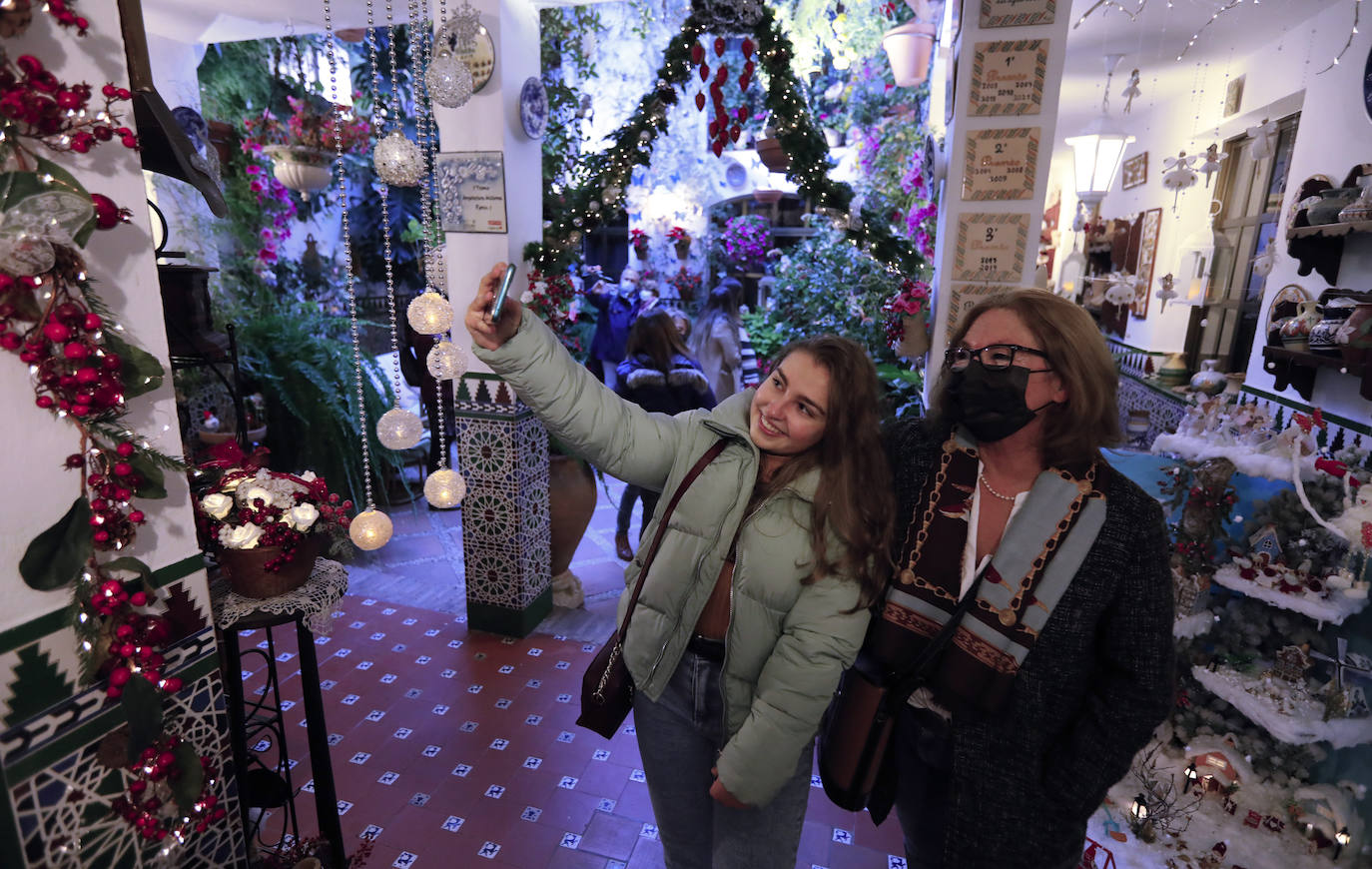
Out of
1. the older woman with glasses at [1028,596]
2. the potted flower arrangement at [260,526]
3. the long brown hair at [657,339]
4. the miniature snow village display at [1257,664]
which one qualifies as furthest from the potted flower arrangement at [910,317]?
the potted flower arrangement at [260,526]

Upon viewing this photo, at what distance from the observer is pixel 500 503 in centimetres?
339

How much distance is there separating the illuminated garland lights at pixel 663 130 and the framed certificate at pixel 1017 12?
0.78m

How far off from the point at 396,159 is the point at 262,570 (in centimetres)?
118

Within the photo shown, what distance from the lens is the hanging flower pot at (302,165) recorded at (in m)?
4.20

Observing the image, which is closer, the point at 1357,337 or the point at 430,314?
the point at 430,314

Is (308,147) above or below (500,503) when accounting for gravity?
above

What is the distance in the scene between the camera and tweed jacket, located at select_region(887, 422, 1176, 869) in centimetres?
133

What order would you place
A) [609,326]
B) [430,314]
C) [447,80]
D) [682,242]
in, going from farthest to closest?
[682,242]
[609,326]
[447,80]
[430,314]

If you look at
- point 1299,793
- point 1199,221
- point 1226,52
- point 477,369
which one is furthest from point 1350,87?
point 477,369

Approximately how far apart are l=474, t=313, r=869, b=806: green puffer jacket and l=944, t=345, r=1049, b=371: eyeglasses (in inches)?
15.4

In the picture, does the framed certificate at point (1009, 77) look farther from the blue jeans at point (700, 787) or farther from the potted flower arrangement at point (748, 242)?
A: the potted flower arrangement at point (748, 242)

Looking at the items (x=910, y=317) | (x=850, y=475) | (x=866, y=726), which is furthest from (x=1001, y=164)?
(x=866, y=726)

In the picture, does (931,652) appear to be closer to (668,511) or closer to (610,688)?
(668,511)

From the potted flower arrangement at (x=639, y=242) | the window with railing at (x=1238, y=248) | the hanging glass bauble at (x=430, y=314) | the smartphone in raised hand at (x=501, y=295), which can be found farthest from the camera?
the potted flower arrangement at (x=639, y=242)
